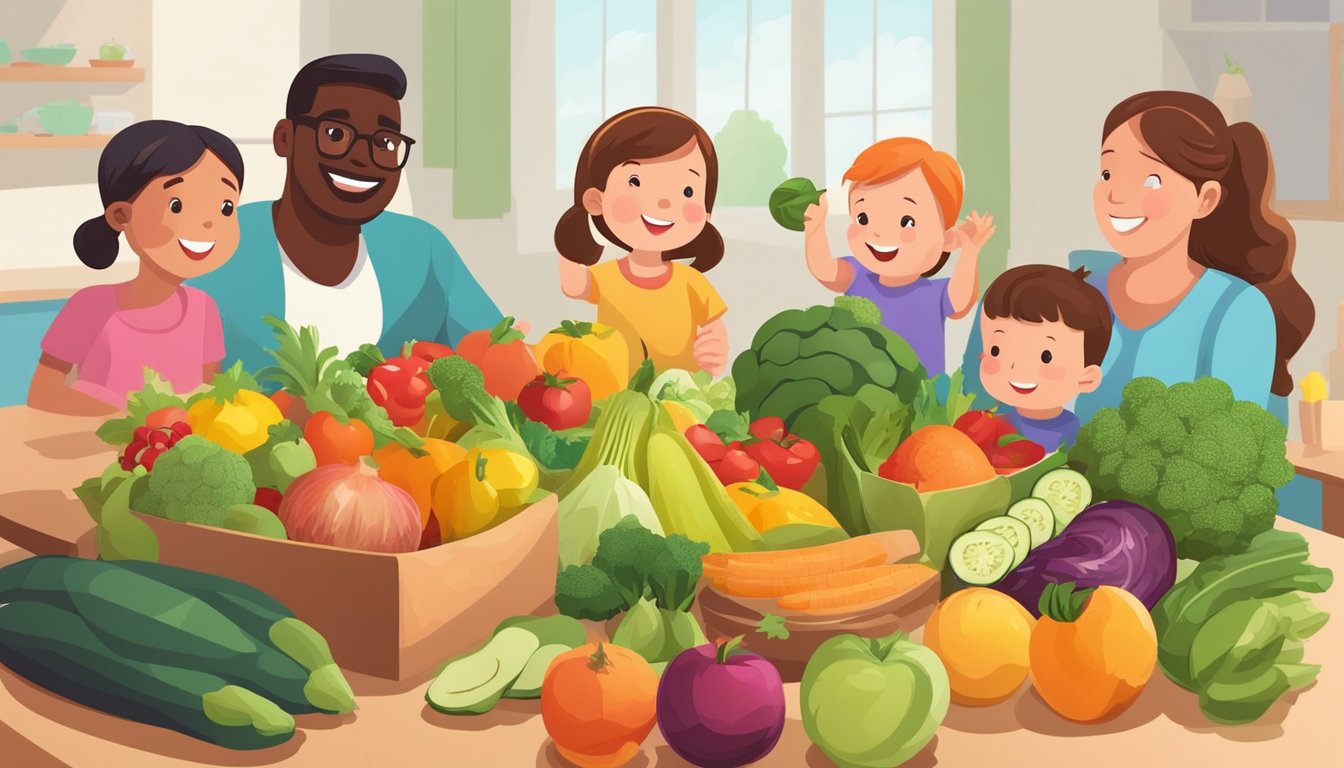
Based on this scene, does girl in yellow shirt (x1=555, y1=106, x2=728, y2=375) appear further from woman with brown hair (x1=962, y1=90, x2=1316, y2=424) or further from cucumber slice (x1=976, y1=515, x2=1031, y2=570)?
cucumber slice (x1=976, y1=515, x2=1031, y2=570)

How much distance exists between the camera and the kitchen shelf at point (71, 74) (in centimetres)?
559

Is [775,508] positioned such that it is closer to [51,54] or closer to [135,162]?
[135,162]

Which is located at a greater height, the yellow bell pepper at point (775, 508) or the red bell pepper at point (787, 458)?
the red bell pepper at point (787, 458)

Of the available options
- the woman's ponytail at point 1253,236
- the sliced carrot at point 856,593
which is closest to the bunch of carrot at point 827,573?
the sliced carrot at point 856,593

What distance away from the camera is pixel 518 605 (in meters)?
1.66

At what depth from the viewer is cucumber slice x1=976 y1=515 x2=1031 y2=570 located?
166 cm

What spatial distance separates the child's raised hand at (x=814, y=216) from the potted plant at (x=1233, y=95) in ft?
7.87

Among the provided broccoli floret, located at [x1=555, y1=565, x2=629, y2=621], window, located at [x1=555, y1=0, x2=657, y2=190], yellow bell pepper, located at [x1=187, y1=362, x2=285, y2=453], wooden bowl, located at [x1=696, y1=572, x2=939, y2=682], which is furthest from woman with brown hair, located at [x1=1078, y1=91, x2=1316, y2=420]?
window, located at [x1=555, y1=0, x2=657, y2=190]

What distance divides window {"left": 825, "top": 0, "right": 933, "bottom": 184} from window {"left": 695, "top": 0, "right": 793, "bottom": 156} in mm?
240

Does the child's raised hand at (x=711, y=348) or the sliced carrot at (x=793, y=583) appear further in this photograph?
the child's raised hand at (x=711, y=348)

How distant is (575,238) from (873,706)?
227cm

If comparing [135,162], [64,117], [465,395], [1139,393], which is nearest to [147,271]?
[135,162]

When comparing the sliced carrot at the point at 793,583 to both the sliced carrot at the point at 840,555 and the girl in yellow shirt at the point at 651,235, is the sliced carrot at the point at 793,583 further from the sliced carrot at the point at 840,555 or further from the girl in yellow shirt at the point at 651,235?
the girl in yellow shirt at the point at 651,235

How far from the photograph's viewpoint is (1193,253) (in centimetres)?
299
